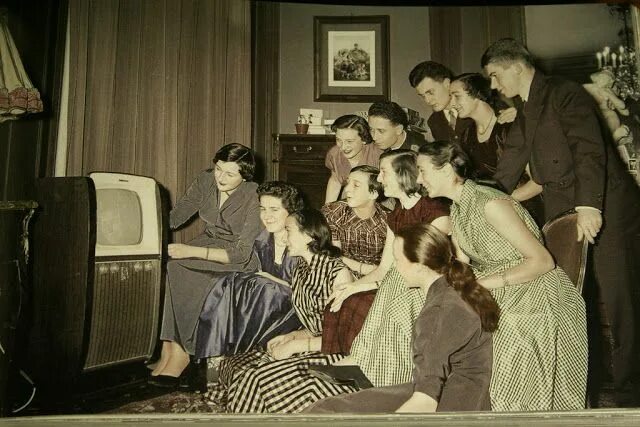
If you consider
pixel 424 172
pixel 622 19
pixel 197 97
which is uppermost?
pixel 622 19

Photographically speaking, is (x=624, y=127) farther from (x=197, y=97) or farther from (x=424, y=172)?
(x=197, y=97)

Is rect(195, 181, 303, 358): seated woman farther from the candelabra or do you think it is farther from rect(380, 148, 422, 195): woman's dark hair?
the candelabra

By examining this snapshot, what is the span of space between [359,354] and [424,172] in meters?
0.88

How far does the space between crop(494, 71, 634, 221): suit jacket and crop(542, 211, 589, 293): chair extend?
6cm

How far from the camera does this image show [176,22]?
2.93 meters

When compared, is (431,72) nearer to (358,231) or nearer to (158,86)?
(358,231)

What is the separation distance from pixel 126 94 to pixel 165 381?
1.43m

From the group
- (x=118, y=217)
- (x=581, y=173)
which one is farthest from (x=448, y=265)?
(x=118, y=217)

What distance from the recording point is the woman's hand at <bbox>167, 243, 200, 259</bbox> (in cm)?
273

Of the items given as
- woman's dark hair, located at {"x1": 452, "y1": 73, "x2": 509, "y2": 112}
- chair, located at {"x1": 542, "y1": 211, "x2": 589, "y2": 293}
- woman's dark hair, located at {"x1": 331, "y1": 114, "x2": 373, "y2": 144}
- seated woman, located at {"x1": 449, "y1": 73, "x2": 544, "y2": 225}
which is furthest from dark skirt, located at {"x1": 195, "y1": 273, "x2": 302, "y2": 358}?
woman's dark hair, located at {"x1": 452, "y1": 73, "x2": 509, "y2": 112}

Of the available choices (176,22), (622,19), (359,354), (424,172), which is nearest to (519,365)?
(359,354)

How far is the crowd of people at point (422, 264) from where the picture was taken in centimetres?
233

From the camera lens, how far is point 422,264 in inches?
94.8

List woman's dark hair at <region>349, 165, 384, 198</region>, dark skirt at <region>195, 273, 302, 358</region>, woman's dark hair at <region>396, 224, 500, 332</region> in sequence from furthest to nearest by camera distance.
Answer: woman's dark hair at <region>349, 165, 384, 198</region> → dark skirt at <region>195, 273, 302, 358</region> → woman's dark hair at <region>396, 224, 500, 332</region>
